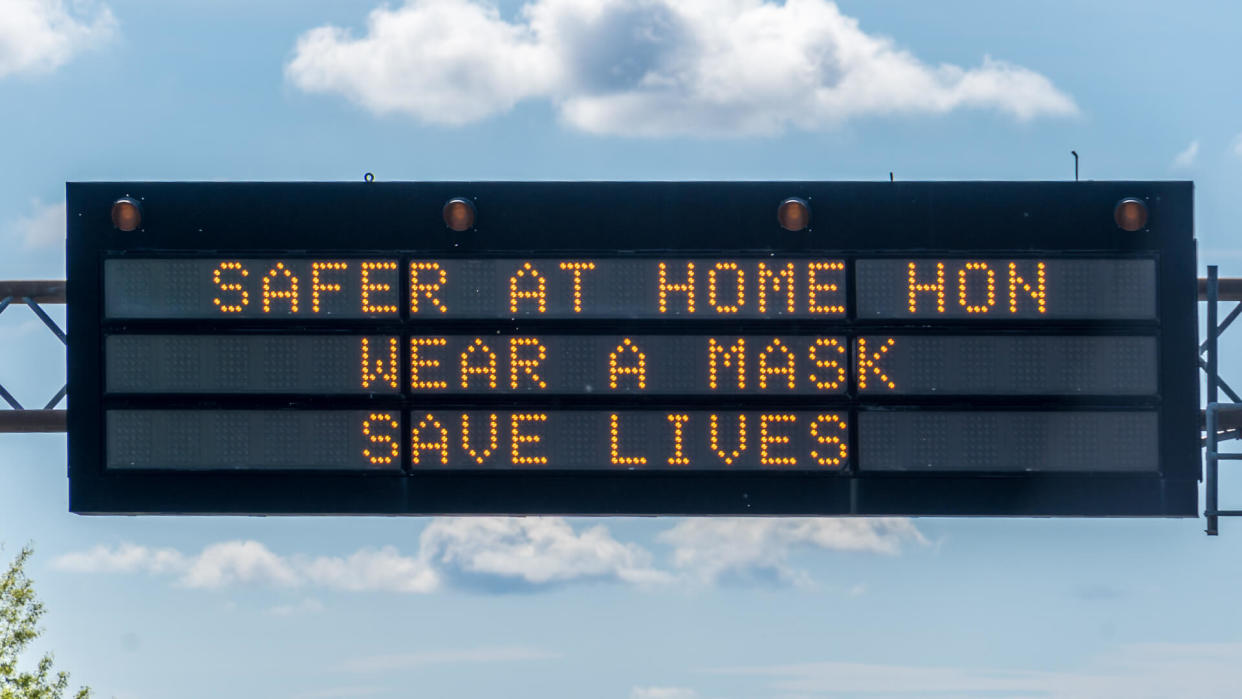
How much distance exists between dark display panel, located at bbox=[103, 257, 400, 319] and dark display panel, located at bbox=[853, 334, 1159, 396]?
462 cm

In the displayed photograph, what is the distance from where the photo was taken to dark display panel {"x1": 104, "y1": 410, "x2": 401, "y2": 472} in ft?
48.4

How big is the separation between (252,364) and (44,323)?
3239 millimetres

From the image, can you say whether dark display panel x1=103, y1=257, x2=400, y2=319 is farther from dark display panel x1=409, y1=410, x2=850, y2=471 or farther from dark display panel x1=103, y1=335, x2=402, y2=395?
dark display panel x1=409, y1=410, x2=850, y2=471

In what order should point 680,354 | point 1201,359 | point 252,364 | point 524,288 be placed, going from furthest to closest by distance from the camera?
1. point 1201,359
2. point 252,364
3. point 524,288
4. point 680,354

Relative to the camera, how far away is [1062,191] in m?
15.0

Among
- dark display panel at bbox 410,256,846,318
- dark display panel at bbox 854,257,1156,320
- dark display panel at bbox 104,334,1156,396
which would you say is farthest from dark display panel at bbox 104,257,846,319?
dark display panel at bbox 854,257,1156,320

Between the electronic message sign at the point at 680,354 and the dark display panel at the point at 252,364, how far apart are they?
3cm

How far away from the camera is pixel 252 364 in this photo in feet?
48.8

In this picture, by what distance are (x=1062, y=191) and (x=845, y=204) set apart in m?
2.09

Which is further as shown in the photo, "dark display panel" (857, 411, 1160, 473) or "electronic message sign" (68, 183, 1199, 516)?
"dark display panel" (857, 411, 1160, 473)

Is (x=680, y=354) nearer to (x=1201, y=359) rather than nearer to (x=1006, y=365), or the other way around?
(x=1006, y=365)

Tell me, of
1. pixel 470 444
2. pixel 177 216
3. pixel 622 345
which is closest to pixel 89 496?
pixel 177 216

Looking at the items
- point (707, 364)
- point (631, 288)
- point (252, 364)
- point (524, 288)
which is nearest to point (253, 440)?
point (252, 364)

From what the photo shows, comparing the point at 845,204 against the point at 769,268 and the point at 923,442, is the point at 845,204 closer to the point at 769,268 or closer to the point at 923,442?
the point at 769,268
